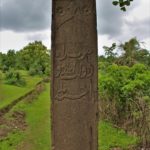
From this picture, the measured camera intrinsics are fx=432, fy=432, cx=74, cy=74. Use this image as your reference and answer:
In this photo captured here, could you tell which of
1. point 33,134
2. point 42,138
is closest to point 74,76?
point 42,138

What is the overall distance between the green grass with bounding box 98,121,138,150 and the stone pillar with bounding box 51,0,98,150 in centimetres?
624

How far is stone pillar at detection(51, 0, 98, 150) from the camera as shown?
16.6ft

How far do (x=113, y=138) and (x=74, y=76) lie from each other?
7.64m

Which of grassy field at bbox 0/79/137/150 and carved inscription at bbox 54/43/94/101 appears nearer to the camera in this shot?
carved inscription at bbox 54/43/94/101

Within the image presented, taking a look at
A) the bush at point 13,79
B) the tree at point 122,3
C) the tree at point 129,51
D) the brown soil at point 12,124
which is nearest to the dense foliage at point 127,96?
the tree at point 129,51

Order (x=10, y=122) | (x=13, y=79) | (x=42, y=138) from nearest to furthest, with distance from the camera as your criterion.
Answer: (x=42, y=138) < (x=10, y=122) < (x=13, y=79)

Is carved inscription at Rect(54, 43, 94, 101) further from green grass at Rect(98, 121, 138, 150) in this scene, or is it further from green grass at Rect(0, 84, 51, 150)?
green grass at Rect(0, 84, 51, 150)

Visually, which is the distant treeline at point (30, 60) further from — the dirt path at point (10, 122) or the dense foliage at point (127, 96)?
the dense foliage at point (127, 96)

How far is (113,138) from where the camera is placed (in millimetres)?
12453

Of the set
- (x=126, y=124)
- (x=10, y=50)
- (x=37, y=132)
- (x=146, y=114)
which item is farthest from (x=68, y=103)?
(x=10, y=50)

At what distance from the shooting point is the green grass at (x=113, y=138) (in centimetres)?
1155

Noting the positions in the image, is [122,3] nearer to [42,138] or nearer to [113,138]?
[113,138]

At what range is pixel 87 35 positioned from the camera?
16.6 ft

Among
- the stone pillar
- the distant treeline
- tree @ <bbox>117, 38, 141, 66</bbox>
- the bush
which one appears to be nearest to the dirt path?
tree @ <bbox>117, 38, 141, 66</bbox>
